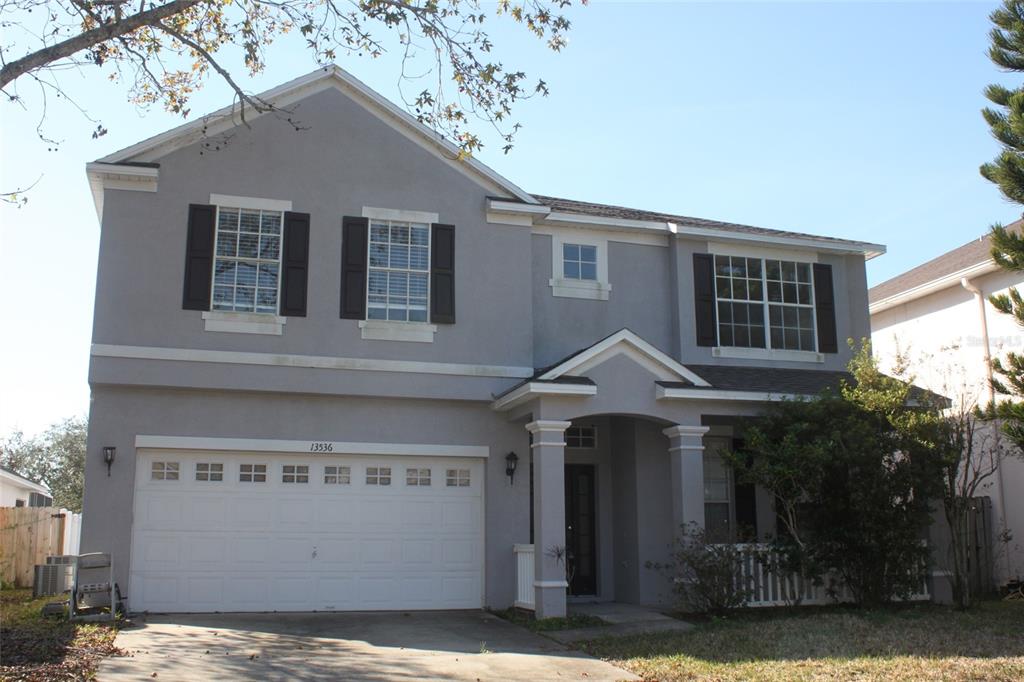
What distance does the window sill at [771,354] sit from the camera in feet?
55.1

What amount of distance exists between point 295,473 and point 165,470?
1.86 metres

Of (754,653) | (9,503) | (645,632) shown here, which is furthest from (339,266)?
(9,503)

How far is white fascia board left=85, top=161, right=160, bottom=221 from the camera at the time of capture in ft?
45.6

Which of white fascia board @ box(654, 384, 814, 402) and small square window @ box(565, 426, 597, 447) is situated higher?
white fascia board @ box(654, 384, 814, 402)

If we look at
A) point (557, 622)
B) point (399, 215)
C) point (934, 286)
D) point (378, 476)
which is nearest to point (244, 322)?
point (399, 215)

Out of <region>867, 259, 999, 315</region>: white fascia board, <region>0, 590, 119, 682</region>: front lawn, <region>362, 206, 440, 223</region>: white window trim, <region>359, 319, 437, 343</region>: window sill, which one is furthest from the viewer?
<region>867, 259, 999, 315</region>: white fascia board

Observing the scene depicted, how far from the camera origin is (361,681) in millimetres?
9320

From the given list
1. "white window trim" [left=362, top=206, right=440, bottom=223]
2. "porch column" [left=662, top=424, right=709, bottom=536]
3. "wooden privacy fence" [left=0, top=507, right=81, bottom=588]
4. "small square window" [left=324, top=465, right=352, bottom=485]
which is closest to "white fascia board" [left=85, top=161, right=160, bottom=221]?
"white window trim" [left=362, top=206, right=440, bottom=223]

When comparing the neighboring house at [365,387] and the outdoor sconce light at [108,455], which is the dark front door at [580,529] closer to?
the neighboring house at [365,387]

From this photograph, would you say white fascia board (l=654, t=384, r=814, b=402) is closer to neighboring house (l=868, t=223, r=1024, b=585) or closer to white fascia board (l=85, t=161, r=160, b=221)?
neighboring house (l=868, t=223, r=1024, b=585)

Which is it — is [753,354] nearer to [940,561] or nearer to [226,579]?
[940,561]

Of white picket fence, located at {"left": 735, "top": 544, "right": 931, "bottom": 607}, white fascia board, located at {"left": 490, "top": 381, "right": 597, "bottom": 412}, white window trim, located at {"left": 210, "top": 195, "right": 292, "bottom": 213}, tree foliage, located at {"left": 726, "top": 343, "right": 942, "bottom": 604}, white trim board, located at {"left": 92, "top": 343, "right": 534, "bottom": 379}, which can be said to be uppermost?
white window trim, located at {"left": 210, "top": 195, "right": 292, "bottom": 213}

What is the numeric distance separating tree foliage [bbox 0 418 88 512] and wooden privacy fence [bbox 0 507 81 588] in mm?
20000

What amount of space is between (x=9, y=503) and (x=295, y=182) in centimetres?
2092
